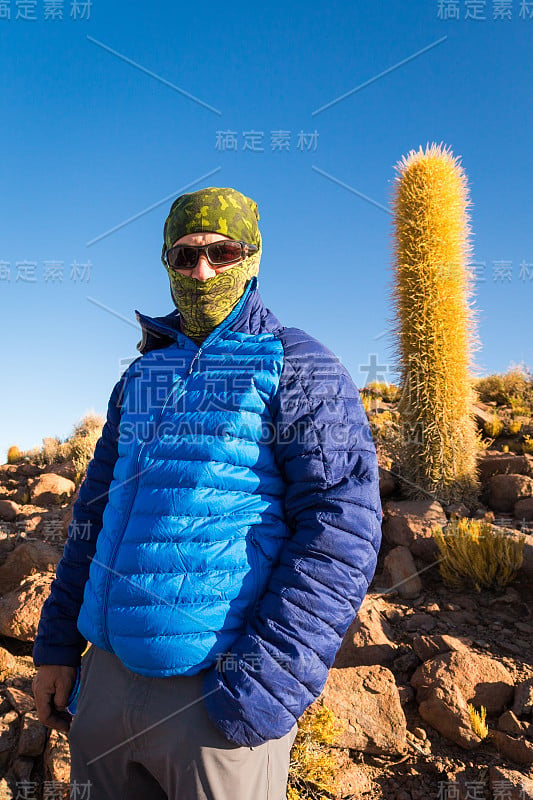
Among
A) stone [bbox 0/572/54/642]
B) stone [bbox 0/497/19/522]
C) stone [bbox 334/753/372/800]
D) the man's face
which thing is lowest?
stone [bbox 334/753/372/800]

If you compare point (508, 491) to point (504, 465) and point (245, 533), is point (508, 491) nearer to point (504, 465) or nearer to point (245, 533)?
point (504, 465)

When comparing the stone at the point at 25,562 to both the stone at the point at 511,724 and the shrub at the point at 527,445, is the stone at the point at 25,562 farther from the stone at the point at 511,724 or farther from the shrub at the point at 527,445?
the shrub at the point at 527,445

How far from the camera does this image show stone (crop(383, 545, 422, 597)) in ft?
14.0

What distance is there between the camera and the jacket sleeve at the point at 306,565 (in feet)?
4.52

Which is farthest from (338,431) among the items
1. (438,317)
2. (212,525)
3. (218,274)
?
(438,317)

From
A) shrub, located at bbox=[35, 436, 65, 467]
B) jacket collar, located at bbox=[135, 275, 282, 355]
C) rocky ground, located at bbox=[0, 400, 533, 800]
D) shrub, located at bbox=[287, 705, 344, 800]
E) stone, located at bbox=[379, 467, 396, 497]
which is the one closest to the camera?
jacket collar, located at bbox=[135, 275, 282, 355]

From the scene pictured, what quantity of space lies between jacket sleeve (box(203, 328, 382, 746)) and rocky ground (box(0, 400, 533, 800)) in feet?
5.08

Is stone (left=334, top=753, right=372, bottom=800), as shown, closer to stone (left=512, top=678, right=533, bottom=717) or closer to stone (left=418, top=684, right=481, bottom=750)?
stone (left=418, top=684, right=481, bottom=750)

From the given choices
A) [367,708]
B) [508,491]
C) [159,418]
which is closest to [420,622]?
[367,708]

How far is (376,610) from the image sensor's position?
3.78m

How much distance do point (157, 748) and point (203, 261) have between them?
1.46 meters

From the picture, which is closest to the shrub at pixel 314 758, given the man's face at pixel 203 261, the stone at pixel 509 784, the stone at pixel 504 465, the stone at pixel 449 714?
the stone at pixel 449 714

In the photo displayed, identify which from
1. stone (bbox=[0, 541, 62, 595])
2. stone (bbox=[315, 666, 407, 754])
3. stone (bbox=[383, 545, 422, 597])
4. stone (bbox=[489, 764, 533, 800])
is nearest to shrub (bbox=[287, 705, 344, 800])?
stone (bbox=[315, 666, 407, 754])

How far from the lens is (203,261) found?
1.96m
